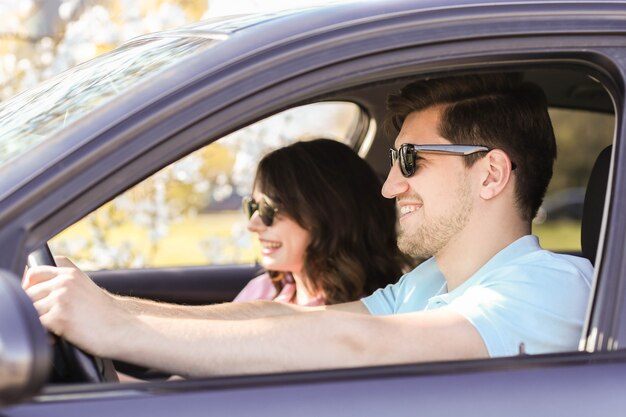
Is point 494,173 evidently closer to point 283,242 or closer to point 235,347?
point 235,347

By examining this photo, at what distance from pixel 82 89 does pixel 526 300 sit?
0.97 metres

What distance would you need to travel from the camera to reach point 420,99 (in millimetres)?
2400

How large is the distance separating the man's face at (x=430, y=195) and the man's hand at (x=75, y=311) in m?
0.84

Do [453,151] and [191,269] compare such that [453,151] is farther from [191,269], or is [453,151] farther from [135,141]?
[191,269]

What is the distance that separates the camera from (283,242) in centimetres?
342

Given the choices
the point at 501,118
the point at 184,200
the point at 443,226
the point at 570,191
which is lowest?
the point at 443,226

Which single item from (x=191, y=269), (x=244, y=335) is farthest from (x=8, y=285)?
(x=191, y=269)

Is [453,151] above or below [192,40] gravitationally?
below

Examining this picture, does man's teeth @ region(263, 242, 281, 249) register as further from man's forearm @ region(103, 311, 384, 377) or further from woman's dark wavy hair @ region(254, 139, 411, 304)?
man's forearm @ region(103, 311, 384, 377)

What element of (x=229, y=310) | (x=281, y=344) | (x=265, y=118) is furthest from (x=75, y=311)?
(x=229, y=310)

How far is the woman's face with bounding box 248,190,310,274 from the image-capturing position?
341 centimetres

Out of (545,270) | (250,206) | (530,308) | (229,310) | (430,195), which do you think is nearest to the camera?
(530,308)

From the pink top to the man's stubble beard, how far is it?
50.3 inches

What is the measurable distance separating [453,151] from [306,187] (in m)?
1.14
